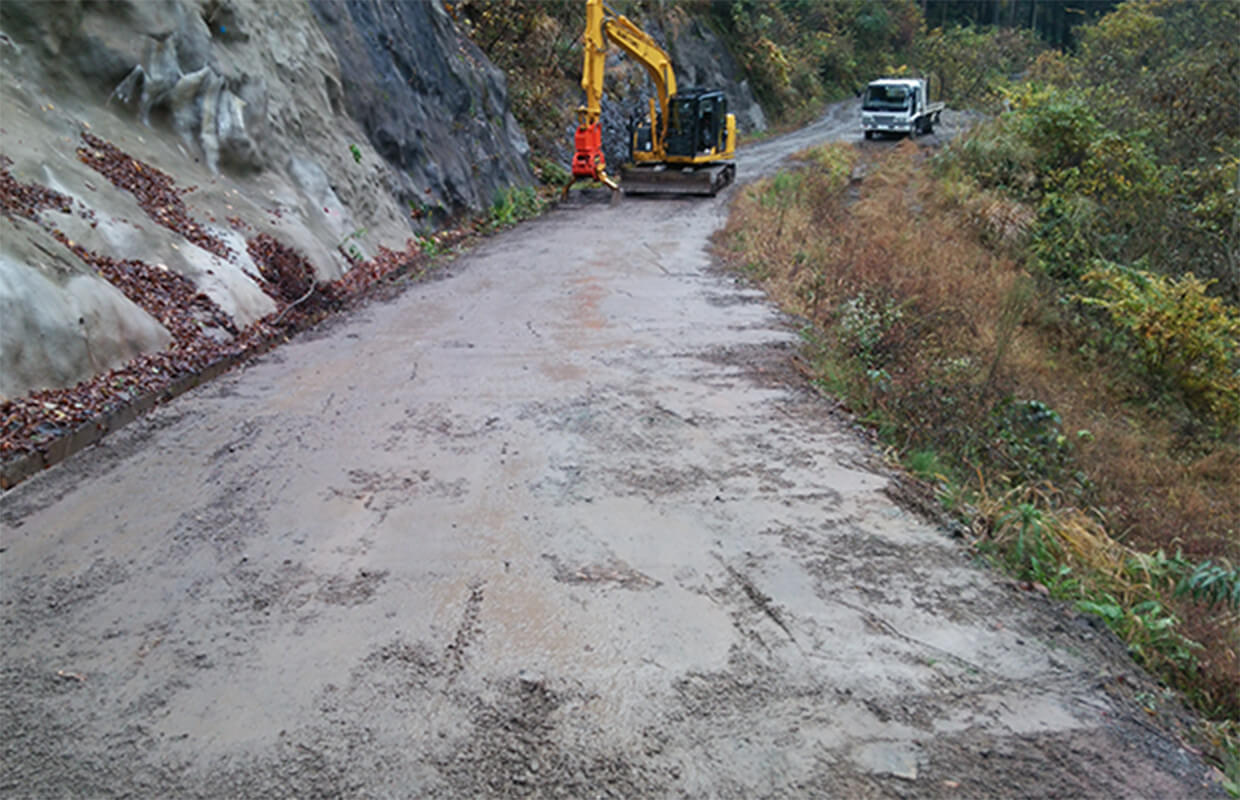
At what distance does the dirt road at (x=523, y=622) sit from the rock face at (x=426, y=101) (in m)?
9.70

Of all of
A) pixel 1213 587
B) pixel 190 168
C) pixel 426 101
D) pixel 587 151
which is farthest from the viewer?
pixel 587 151

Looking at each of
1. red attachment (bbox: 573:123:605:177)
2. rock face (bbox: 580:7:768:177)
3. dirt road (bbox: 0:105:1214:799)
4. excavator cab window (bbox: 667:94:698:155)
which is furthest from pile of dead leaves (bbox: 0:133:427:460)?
rock face (bbox: 580:7:768:177)

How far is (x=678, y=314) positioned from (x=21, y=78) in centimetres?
716

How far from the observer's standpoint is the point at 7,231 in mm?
7188

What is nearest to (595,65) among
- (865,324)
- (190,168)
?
(190,168)

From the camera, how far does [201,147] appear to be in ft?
37.0

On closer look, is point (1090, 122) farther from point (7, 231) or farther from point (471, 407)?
point (7, 231)

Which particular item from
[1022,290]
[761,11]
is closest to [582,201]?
[1022,290]

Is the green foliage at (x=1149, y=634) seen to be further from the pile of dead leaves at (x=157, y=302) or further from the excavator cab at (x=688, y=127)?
the excavator cab at (x=688, y=127)

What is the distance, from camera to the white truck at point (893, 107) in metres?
35.2

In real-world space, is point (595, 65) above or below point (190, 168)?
above

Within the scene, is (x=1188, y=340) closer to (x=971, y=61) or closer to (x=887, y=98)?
(x=887, y=98)

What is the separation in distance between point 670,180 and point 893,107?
17.0 meters

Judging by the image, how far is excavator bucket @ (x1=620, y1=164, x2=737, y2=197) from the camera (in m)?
22.2
